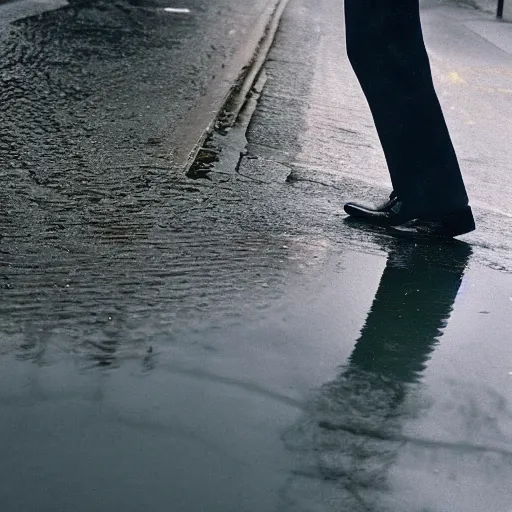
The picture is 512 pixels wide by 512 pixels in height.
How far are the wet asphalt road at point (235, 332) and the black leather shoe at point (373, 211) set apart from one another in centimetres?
7

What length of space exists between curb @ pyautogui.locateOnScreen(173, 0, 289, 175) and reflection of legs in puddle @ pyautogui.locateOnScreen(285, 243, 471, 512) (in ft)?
5.01

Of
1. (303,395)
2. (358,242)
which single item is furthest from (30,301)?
(358,242)

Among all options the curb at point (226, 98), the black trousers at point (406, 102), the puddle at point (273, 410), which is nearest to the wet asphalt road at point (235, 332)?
the puddle at point (273, 410)

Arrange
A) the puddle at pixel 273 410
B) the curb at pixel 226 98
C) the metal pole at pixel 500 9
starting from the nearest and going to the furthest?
the puddle at pixel 273 410 → the curb at pixel 226 98 → the metal pole at pixel 500 9

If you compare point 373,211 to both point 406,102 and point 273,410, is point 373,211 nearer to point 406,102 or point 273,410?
point 406,102

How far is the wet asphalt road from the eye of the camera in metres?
1.86

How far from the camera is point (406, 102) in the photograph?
11.8 ft

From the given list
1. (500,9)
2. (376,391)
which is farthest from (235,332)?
(500,9)

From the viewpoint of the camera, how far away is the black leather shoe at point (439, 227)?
11.9 ft

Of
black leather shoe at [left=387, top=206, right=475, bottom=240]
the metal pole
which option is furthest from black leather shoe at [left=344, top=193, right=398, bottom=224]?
the metal pole

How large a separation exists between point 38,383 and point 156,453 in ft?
1.22

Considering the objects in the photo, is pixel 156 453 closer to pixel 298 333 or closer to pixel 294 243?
pixel 298 333

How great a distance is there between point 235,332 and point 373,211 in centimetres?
141

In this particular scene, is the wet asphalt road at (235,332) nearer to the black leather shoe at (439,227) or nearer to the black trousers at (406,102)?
the black leather shoe at (439,227)
